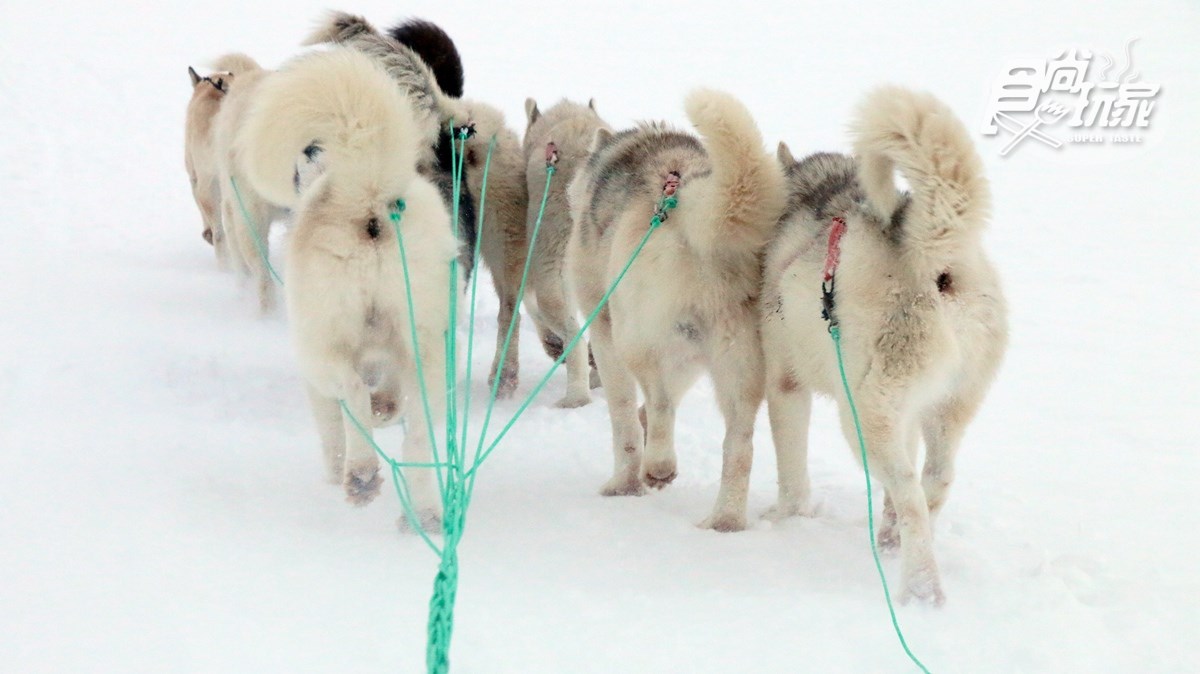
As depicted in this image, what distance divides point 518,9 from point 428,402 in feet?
70.6

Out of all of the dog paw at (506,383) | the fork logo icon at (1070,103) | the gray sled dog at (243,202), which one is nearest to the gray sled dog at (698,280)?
the dog paw at (506,383)

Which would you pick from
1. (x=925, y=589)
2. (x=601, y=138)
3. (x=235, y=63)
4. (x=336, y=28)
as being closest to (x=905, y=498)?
(x=925, y=589)

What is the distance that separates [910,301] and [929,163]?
0.47 m

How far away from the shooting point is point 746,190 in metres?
4.25

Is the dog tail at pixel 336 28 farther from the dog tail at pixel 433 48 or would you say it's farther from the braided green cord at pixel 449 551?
the braided green cord at pixel 449 551

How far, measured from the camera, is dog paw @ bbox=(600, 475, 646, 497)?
494cm

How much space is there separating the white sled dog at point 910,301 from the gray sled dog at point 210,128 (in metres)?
6.06

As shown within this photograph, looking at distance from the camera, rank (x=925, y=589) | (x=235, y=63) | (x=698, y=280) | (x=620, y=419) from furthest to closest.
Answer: (x=235, y=63)
(x=620, y=419)
(x=698, y=280)
(x=925, y=589)

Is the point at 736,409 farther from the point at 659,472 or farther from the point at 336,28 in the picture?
the point at 336,28

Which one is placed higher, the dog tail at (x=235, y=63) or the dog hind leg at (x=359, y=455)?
the dog tail at (x=235, y=63)

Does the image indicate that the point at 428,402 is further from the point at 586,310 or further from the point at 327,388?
the point at 586,310

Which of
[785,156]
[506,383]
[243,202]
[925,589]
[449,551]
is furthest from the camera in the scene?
[243,202]

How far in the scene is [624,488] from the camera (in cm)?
495

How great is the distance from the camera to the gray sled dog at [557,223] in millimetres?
6086
